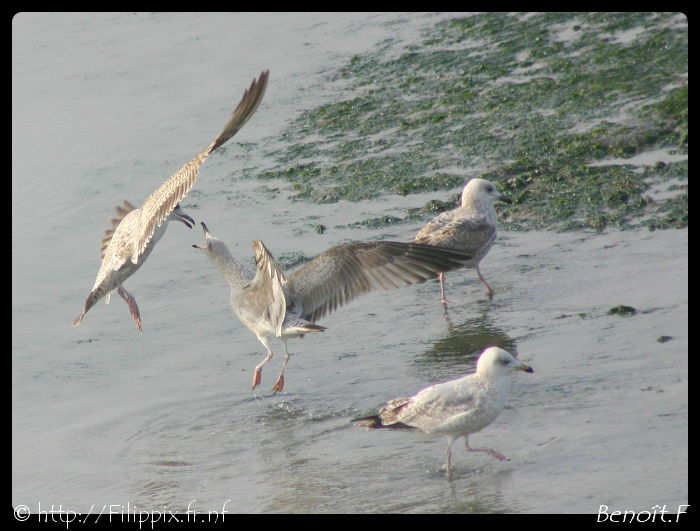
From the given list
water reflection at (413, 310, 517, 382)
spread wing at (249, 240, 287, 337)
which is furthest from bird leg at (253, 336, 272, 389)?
water reflection at (413, 310, 517, 382)

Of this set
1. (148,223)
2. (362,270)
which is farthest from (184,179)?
(362,270)

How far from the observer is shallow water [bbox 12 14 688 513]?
18.4 ft

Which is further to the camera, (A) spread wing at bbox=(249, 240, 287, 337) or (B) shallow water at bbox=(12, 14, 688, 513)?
(A) spread wing at bbox=(249, 240, 287, 337)

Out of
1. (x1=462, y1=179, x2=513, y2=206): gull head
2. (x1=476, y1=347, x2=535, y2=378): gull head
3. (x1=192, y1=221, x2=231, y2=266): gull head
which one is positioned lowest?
(x1=476, y1=347, x2=535, y2=378): gull head

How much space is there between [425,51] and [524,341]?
7094mm

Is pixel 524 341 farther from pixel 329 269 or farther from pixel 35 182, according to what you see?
pixel 35 182

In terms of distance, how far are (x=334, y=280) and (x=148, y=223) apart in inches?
65.7

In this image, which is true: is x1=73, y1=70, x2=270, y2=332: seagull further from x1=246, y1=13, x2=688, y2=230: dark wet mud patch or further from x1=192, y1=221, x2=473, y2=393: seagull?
x1=246, y1=13, x2=688, y2=230: dark wet mud patch

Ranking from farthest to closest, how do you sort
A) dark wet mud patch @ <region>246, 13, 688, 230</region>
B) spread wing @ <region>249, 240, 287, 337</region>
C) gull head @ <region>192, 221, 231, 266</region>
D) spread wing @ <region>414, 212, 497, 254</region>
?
1. dark wet mud patch @ <region>246, 13, 688, 230</region>
2. spread wing @ <region>414, 212, 497, 254</region>
3. gull head @ <region>192, 221, 231, 266</region>
4. spread wing @ <region>249, 240, 287, 337</region>

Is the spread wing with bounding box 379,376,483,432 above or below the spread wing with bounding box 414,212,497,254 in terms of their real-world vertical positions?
below

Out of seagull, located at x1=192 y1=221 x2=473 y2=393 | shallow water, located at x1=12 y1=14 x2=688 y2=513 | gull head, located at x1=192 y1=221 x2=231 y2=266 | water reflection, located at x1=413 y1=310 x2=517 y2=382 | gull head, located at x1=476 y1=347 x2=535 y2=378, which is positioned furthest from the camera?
gull head, located at x1=192 y1=221 x2=231 y2=266

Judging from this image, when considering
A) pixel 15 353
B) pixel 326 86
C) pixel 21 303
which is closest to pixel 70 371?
pixel 15 353

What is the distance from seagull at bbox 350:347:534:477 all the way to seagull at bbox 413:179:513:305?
2.44 meters

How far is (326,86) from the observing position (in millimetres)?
13219
